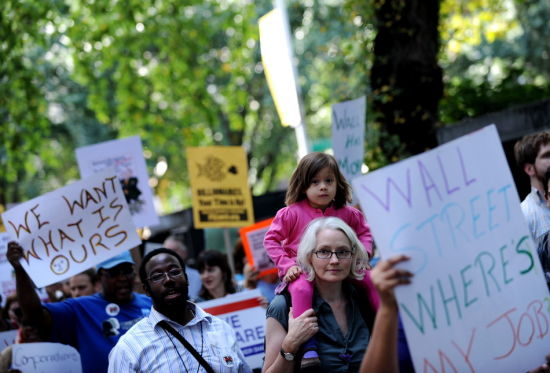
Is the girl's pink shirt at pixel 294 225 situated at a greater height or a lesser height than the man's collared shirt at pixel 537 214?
greater

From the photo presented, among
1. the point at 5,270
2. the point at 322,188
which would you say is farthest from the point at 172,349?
the point at 5,270

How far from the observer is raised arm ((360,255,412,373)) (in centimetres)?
296

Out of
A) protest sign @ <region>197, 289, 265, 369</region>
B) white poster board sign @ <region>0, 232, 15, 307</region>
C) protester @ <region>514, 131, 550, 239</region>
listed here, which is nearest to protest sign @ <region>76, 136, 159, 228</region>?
white poster board sign @ <region>0, 232, 15, 307</region>

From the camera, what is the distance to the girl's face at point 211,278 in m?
6.81

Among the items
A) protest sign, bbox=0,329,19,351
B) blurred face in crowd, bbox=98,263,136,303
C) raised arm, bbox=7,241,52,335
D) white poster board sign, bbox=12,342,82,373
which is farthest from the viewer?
protest sign, bbox=0,329,19,351

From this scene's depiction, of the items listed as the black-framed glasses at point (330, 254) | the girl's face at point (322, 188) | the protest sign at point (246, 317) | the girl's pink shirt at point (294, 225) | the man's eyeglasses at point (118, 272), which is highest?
the girl's face at point (322, 188)

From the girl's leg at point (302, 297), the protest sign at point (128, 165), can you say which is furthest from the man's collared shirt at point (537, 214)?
the protest sign at point (128, 165)

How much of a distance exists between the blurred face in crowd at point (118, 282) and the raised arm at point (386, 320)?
2.46 meters

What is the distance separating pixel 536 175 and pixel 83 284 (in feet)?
12.1

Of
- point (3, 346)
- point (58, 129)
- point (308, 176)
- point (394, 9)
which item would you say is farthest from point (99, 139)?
point (308, 176)

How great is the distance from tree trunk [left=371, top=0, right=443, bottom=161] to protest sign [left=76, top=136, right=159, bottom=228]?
115 inches

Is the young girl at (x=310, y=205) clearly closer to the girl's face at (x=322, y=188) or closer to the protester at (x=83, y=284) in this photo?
the girl's face at (x=322, y=188)

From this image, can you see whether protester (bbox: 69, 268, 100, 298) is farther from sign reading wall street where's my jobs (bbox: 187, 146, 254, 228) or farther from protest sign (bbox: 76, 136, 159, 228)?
sign reading wall street where's my jobs (bbox: 187, 146, 254, 228)

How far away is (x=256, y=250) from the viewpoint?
711cm
